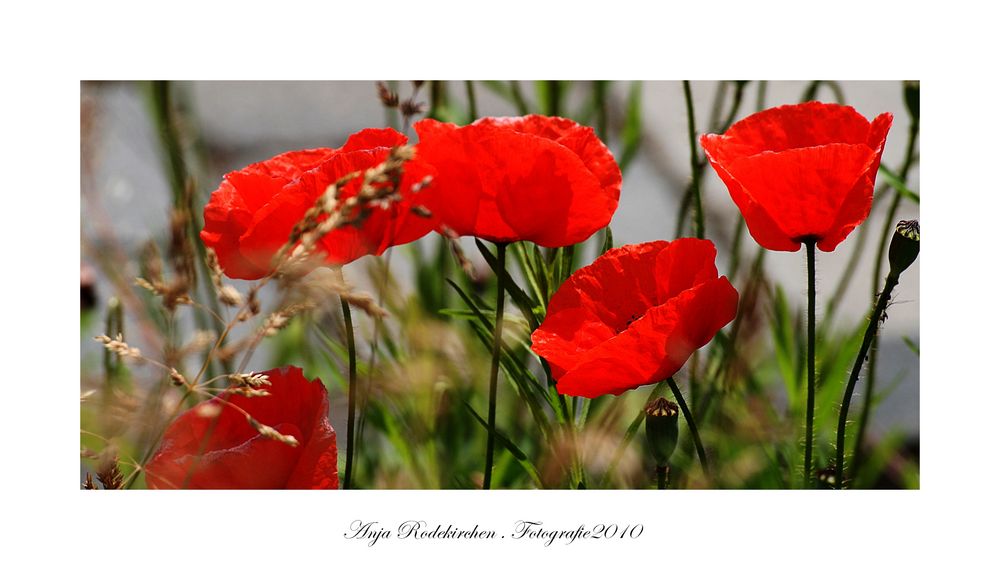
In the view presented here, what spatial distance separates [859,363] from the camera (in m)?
0.82

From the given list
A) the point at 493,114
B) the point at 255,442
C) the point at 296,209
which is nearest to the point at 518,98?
the point at 493,114

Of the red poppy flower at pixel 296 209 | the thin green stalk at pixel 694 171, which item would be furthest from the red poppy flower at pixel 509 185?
the thin green stalk at pixel 694 171

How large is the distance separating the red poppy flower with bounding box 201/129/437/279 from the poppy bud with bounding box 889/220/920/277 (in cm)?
38

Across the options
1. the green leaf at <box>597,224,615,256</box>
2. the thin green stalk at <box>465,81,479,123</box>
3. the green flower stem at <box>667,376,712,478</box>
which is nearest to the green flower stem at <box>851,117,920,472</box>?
the green flower stem at <box>667,376,712,478</box>

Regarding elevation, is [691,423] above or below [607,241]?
below

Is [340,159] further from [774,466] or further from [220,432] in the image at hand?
Answer: [774,466]

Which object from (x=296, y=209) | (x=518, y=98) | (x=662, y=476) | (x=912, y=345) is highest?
(x=518, y=98)

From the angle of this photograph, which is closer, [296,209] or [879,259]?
[296,209]

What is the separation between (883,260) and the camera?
0.85 meters

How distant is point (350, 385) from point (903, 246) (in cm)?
46

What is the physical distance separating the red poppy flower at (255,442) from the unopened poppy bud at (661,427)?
0.79ft

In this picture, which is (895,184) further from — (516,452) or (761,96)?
(516,452)

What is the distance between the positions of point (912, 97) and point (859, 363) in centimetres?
24
